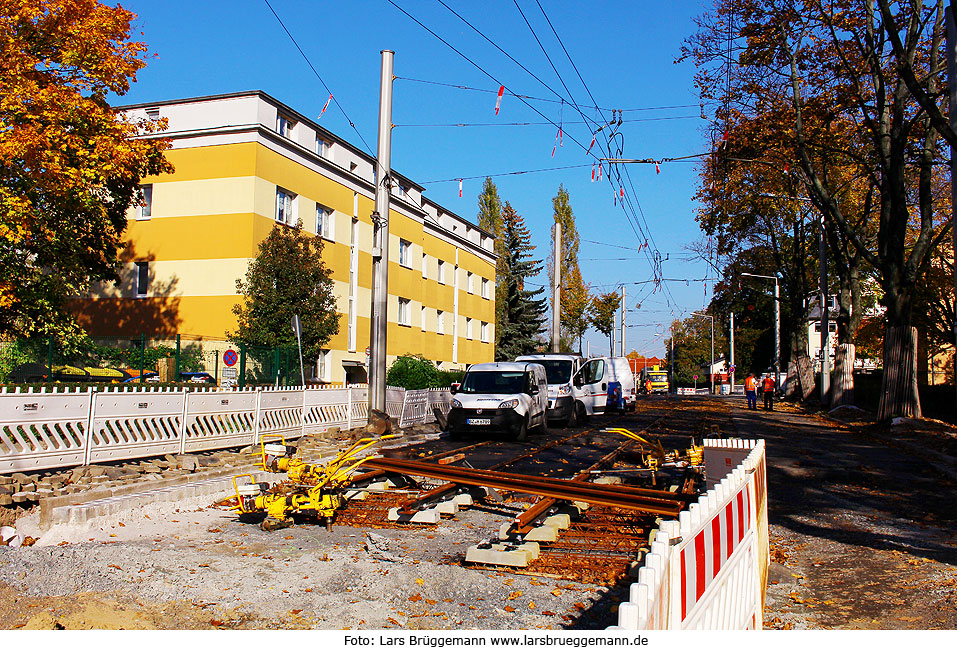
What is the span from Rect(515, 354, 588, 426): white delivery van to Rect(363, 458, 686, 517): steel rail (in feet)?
42.5

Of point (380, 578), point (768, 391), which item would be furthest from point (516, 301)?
point (380, 578)

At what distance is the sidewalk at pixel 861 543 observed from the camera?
5.57 meters

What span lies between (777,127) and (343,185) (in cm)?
1957

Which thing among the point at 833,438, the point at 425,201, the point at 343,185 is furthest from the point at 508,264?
the point at 833,438

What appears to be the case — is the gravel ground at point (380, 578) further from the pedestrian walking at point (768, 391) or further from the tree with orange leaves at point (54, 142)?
the pedestrian walking at point (768, 391)

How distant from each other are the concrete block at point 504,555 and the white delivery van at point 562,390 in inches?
633

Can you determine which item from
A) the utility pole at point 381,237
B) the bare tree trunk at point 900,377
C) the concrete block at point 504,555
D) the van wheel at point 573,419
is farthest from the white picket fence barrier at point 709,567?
the bare tree trunk at point 900,377

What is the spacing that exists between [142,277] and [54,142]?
12.8 m

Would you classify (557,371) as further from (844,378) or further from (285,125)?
(285,125)

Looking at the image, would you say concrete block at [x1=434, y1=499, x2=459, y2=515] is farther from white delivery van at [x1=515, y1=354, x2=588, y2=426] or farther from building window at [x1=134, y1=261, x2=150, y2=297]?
building window at [x1=134, y1=261, x2=150, y2=297]

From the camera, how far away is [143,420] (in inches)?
513

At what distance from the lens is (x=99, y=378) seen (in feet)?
67.8

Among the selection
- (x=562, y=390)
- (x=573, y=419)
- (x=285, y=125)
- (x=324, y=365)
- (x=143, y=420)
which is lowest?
(x=573, y=419)

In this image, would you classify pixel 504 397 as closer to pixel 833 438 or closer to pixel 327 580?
pixel 833 438
